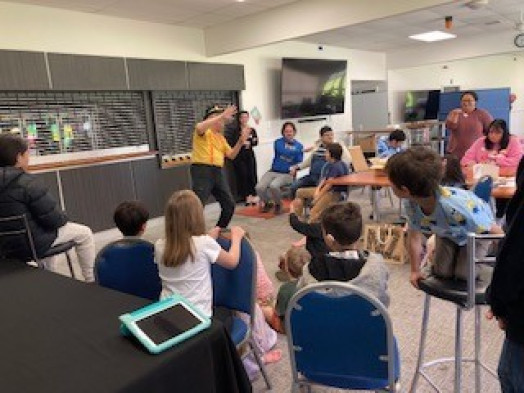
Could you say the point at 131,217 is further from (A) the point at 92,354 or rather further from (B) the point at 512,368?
(B) the point at 512,368

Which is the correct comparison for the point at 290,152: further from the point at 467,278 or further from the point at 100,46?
the point at 467,278

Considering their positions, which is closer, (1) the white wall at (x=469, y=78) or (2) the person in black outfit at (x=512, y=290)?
(2) the person in black outfit at (x=512, y=290)

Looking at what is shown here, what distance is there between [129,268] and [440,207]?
4.63ft

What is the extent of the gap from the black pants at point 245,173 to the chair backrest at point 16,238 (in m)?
4.01

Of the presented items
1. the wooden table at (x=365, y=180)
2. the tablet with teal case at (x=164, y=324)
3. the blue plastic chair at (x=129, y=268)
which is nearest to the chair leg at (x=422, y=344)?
the tablet with teal case at (x=164, y=324)

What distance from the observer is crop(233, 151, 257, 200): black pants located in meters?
6.31

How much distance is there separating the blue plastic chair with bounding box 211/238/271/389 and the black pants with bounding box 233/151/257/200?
448cm

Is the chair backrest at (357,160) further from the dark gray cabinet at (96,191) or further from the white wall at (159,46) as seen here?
the dark gray cabinet at (96,191)

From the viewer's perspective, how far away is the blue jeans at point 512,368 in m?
0.94

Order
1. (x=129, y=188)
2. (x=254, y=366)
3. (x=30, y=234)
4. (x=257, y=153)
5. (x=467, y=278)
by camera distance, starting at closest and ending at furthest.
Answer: (x=467, y=278), (x=254, y=366), (x=30, y=234), (x=129, y=188), (x=257, y=153)

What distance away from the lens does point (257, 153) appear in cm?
670

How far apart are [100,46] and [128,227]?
3375 millimetres

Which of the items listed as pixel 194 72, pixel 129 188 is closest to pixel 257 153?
pixel 194 72

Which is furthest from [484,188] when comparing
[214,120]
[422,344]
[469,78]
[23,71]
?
[469,78]
